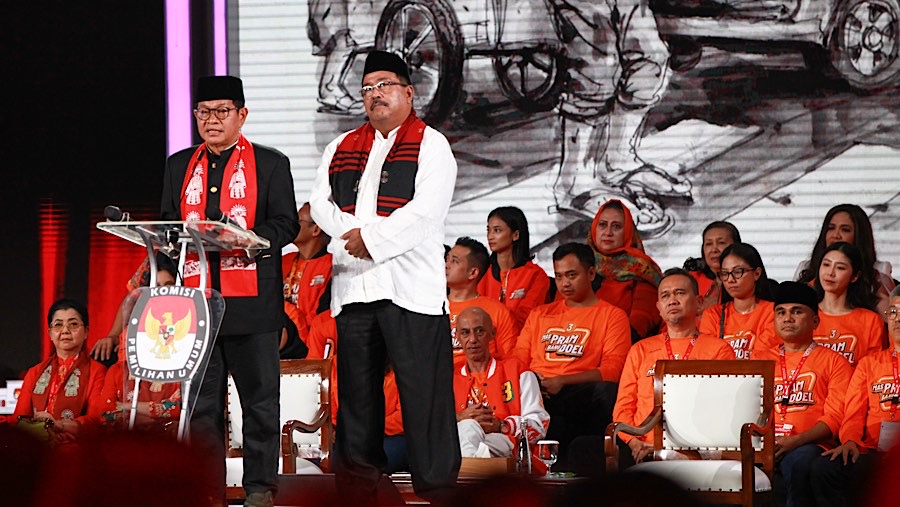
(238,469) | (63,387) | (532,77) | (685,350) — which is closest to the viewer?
(238,469)

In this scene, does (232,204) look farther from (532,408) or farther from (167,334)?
(532,408)

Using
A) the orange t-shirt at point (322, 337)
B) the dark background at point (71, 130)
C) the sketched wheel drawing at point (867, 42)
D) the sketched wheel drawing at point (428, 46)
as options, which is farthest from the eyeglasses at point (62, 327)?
the sketched wheel drawing at point (867, 42)

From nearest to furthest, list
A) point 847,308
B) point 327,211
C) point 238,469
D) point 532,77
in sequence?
point 327,211 → point 238,469 → point 847,308 → point 532,77

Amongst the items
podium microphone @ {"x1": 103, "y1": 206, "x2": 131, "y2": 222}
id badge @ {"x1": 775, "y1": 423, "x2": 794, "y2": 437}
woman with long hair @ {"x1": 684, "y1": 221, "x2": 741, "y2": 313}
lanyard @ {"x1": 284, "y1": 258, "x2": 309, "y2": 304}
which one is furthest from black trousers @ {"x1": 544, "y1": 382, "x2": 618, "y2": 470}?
podium microphone @ {"x1": 103, "y1": 206, "x2": 131, "y2": 222}

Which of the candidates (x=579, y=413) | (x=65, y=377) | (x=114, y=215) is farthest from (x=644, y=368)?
(x=114, y=215)

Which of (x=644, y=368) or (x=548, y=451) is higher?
(x=644, y=368)

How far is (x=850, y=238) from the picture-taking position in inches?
217

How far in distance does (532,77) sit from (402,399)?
3.69 m

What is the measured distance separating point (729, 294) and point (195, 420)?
3.04m

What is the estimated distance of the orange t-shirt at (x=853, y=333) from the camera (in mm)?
5043

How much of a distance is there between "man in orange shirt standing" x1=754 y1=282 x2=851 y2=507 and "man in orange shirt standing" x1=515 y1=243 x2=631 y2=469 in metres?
0.70

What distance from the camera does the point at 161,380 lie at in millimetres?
2896

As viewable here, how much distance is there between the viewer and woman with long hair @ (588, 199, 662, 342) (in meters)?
5.66

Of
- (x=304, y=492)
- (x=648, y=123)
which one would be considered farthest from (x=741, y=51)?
(x=304, y=492)
